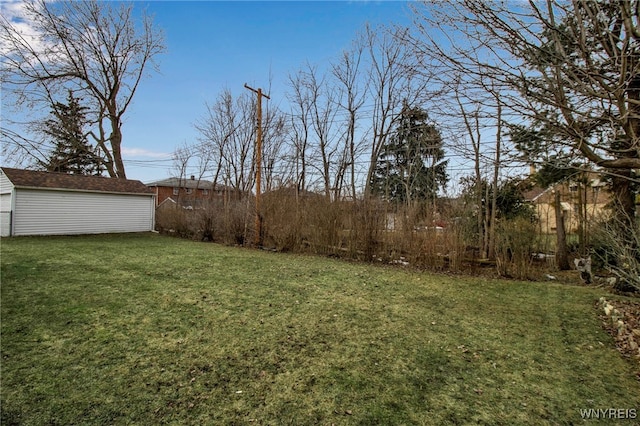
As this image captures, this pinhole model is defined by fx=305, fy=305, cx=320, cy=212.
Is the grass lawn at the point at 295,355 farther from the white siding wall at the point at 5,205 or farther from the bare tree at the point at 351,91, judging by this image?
the bare tree at the point at 351,91

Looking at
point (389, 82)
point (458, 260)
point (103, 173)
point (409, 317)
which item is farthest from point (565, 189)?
point (103, 173)

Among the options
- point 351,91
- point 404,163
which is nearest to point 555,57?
point 351,91

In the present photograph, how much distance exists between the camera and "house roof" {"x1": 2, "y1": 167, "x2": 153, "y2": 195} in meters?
12.9

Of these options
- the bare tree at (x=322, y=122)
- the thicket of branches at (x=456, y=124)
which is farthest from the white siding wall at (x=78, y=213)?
the bare tree at (x=322, y=122)

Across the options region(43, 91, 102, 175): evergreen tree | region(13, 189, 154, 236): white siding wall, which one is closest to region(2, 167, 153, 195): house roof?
region(13, 189, 154, 236): white siding wall

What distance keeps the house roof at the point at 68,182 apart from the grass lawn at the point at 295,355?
1051 centimetres

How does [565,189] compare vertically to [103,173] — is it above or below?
below

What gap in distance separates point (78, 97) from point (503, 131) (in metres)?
25.1

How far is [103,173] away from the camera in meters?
26.2

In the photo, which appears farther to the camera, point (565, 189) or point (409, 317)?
point (565, 189)

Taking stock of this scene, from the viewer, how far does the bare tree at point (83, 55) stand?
53.8 ft

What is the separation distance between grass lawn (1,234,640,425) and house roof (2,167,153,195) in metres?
10.5

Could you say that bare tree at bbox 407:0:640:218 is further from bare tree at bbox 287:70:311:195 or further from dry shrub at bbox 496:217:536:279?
bare tree at bbox 287:70:311:195

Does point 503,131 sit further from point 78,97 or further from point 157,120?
point 78,97
